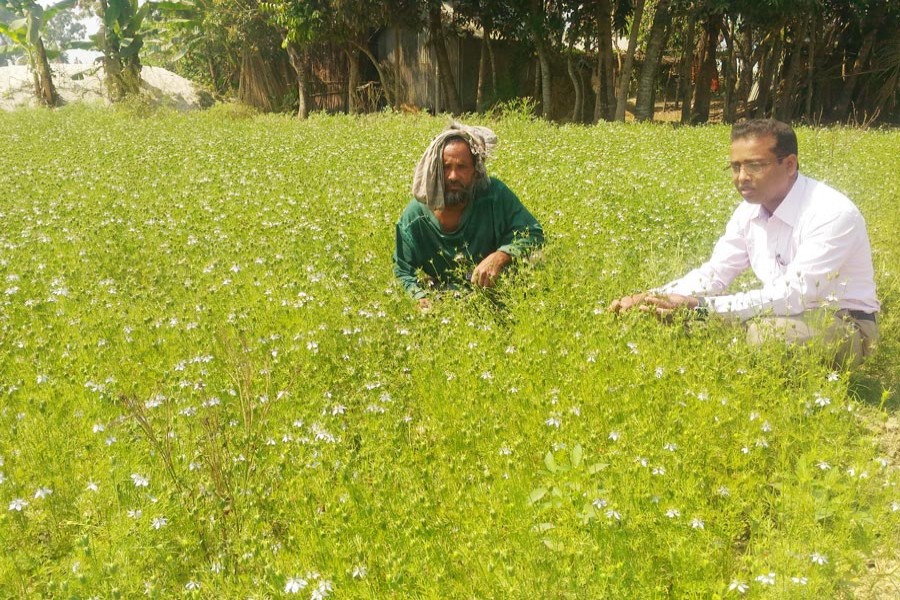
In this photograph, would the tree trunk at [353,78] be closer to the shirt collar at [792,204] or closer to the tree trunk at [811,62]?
the tree trunk at [811,62]

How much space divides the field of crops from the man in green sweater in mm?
308

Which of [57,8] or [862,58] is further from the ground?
[57,8]

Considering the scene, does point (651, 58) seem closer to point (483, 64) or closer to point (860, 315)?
point (483, 64)

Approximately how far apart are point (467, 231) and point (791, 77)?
1802 centimetres

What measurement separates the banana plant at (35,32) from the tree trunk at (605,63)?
1695cm

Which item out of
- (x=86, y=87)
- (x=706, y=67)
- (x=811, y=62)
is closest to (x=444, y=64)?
(x=706, y=67)

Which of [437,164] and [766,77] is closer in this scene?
[437,164]

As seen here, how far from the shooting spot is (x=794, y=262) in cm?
404

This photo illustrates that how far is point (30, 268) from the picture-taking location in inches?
227

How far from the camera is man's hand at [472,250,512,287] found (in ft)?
16.5

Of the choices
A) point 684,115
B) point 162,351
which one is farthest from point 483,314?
point 684,115

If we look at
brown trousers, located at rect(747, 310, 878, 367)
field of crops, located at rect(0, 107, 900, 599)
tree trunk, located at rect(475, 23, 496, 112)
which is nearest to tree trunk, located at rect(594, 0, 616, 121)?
tree trunk, located at rect(475, 23, 496, 112)

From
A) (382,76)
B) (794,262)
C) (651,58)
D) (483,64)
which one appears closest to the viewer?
(794,262)

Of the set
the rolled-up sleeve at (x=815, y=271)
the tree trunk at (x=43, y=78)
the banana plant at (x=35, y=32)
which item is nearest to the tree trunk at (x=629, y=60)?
the rolled-up sleeve at (x=815, y=271)
